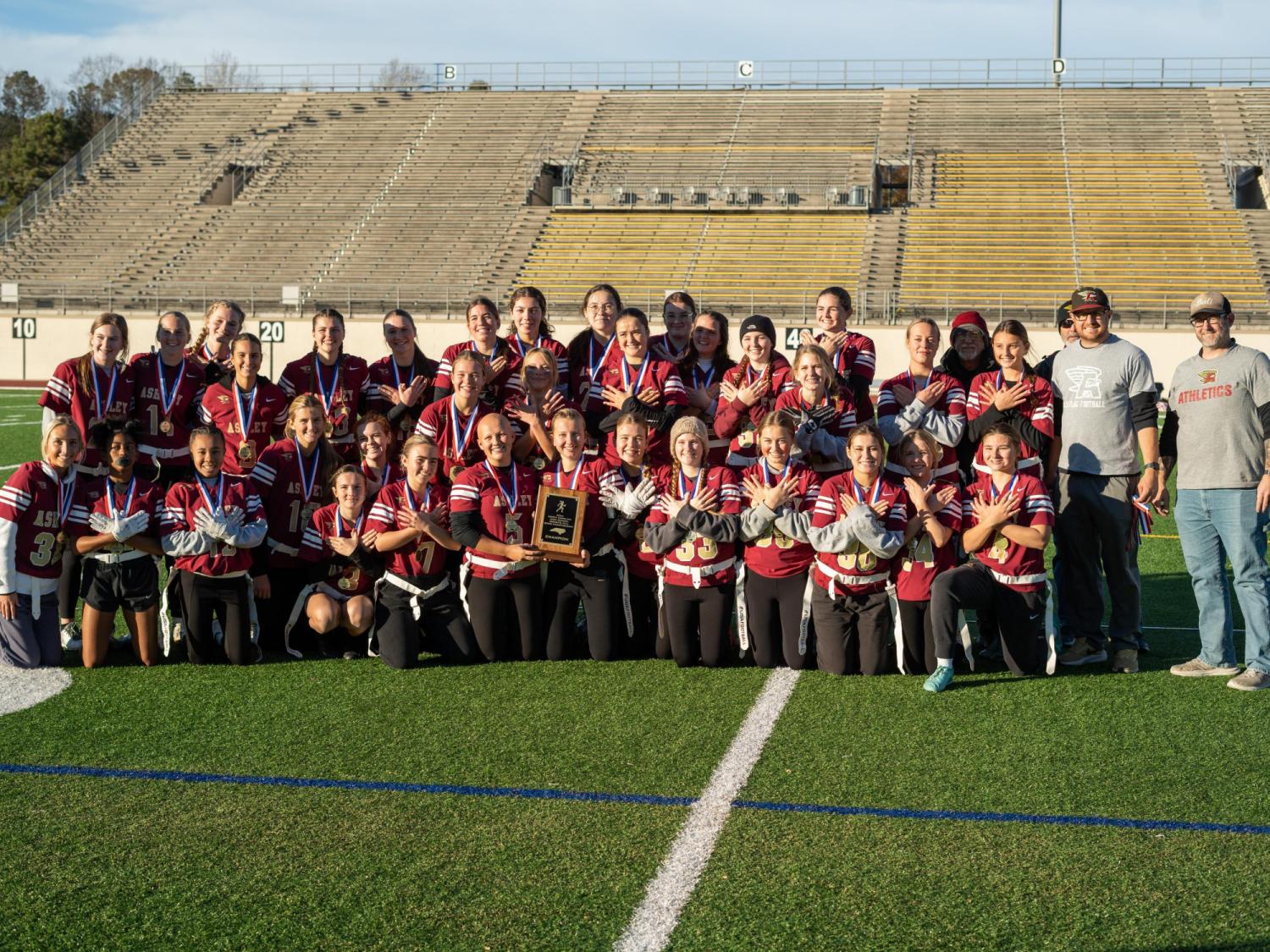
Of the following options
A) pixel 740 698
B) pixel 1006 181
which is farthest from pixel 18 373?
pixel 740 698

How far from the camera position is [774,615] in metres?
6.23

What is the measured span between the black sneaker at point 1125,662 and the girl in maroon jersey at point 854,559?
3.39 feet

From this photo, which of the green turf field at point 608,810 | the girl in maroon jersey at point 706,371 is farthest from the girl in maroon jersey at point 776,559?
the girl in maroon jersey at point 706,371

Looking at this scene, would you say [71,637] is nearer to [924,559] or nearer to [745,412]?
[745,412]

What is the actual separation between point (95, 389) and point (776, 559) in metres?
3.67

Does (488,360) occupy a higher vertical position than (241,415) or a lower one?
higher

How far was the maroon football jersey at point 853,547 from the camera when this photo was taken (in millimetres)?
6035

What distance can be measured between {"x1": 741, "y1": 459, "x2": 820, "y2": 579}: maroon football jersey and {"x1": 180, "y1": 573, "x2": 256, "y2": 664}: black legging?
7.95ft

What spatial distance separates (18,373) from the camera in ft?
102

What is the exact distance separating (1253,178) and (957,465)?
30418 millimetres

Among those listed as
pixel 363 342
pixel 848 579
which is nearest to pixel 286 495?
pixel 848 579

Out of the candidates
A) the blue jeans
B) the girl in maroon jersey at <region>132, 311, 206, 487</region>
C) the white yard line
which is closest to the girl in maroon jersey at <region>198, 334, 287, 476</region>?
the girl in maroon jersey at <region>132, 311, 206, 487</region>

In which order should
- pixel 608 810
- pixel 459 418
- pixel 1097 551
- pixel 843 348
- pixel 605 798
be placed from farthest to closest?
pixel 843 348 < pixel 459 418 < pixel 1097 551 < pixel 605 798 < pixel 608 810

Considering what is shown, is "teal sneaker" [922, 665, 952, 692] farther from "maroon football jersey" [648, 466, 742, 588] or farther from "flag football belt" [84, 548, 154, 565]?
"flag football belt" [84, 548, 154, 565]
